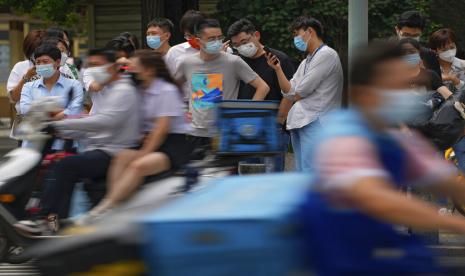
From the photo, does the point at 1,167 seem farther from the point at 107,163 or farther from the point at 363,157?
the point at 363,157

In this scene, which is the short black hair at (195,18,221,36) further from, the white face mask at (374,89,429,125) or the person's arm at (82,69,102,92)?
the white face mask at (374,89,429,125)

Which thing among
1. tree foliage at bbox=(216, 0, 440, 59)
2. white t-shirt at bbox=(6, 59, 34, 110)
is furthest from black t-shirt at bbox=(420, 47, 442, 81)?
tree foliage at bbox=(216, 0, 440, 59)

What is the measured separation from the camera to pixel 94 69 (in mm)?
8555

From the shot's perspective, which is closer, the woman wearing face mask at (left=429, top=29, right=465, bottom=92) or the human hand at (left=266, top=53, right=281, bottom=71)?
the human hand at (left=266, top=53, right=281, bottom=71)

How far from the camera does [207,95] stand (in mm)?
10070

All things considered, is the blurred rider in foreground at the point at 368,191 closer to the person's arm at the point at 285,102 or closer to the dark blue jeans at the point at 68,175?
the dark blue jeans at the point at 68,175

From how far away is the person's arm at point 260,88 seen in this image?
32.9 feet

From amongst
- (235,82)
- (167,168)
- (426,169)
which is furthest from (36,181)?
(426,169)

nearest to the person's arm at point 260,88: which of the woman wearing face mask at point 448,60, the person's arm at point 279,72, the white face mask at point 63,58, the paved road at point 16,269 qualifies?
the person's arm at point 279,72

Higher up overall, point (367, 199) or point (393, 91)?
point (393, 91)

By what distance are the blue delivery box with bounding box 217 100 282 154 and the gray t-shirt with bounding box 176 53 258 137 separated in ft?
6.03

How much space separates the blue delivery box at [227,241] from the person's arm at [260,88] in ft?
17.8

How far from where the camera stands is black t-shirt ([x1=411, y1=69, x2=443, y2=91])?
9.55 meters

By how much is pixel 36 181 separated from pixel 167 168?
1.45m
